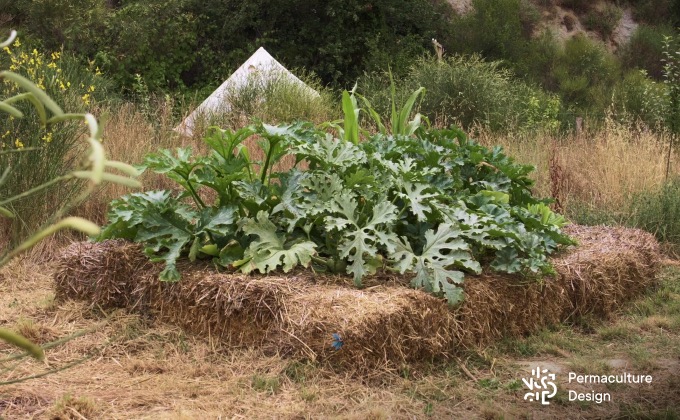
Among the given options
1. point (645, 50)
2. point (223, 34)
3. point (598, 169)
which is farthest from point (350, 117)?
point (645, 50)

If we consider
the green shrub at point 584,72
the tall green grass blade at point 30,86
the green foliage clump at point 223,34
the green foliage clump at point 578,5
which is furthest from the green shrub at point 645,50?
the tall green grass blade at point 30,86

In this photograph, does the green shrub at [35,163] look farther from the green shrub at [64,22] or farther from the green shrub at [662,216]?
the green shrub at [64,22]

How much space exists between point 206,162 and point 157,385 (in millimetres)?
1195

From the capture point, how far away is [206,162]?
12.5 feet

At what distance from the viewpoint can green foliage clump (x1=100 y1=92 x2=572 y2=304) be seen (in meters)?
3.54

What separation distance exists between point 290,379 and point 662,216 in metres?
3.75

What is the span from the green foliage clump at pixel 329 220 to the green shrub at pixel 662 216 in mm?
2017

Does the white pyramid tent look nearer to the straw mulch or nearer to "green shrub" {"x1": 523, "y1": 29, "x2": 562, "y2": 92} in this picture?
the straw mulch

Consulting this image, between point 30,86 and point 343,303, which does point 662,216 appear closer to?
point 343,303

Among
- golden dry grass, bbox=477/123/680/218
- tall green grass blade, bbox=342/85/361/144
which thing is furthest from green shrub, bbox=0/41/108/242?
golden dry grass, bbox=477/123/680/218

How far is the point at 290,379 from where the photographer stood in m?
3.08

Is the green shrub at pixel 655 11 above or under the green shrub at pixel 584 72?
above

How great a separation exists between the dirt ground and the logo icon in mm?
28

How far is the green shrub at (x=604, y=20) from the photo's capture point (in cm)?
1950
